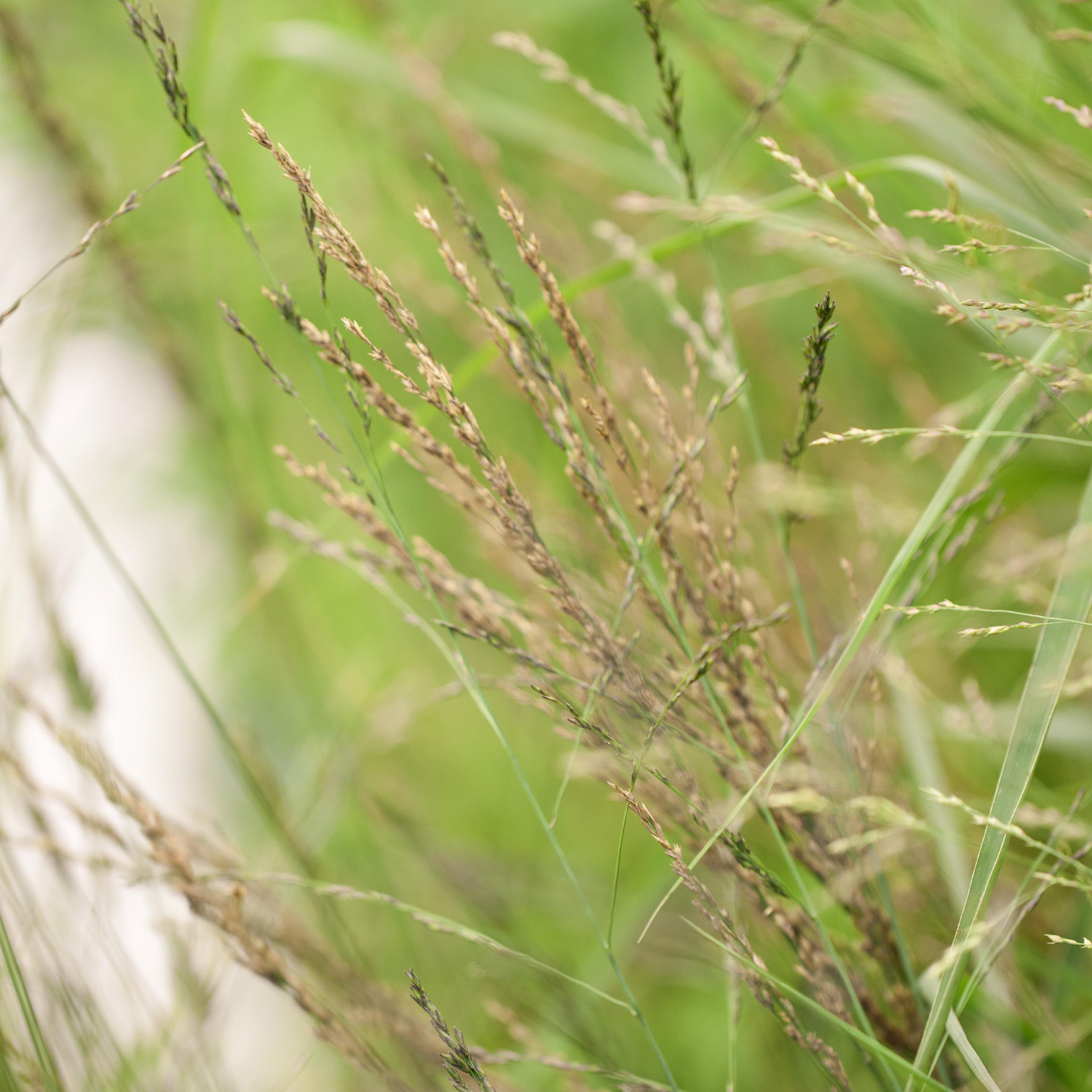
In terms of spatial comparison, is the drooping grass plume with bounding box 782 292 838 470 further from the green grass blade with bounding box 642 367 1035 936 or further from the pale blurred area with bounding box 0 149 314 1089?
the pale blurred area with bounding box 0 149 314 1089

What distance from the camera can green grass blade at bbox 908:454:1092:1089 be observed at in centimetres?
49

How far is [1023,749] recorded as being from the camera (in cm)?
52

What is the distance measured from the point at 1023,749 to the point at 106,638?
2.59 metres

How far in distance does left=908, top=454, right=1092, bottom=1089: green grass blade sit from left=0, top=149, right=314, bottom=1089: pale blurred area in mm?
530

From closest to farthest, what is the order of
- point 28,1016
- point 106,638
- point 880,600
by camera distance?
1. point 880,600
2. point 28,1016
3. point 106,638

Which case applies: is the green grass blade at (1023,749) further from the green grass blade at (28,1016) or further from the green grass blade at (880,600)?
the green grass blade at (28,1016)

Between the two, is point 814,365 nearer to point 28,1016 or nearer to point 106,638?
point 28,1016

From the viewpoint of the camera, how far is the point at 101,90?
2.85m

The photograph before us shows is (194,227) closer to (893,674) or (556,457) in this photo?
(556,457)

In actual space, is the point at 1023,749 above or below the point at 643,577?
below

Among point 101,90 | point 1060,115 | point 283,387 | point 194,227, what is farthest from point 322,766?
point 101,90

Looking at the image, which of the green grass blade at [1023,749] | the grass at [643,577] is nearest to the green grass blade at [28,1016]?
the grass at [643,577]

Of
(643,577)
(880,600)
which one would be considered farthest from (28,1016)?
(880,600)

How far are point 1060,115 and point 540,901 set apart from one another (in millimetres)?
1350
